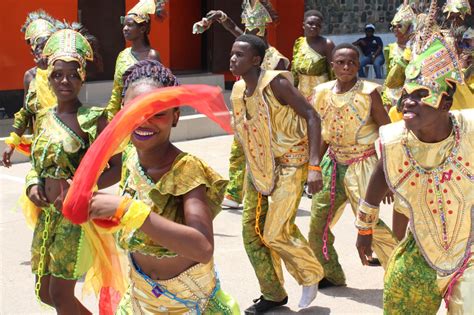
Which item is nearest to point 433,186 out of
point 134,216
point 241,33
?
point 134,216

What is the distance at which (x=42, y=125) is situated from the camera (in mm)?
4754

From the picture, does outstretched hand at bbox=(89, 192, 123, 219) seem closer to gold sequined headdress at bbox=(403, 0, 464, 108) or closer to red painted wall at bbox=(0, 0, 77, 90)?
gold sequined headdress at bbox=(403, 0, 464, 108)

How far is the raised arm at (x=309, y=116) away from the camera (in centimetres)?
533

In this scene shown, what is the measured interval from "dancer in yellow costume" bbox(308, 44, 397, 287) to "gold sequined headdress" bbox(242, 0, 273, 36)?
3.38 meters

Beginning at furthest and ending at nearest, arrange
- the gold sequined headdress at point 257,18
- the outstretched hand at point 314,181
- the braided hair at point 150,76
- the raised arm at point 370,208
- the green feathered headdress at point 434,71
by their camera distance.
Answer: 1. the gold sequined headdress at point 257,18
2. the outstretched hand at point 314,181
3. the raised arm at point 370,208
4. the green feathered headdress at point 434,71
5. the braided hair at point 150,76

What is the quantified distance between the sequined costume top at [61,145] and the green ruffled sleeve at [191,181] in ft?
4.62

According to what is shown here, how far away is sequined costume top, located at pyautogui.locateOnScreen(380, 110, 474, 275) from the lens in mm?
3941

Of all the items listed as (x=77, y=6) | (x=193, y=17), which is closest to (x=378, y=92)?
(x=77, y=6)

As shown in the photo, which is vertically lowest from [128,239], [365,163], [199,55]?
[199,55]

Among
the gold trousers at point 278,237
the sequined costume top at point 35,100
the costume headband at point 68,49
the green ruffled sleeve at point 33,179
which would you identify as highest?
the costume headband at point 68,49

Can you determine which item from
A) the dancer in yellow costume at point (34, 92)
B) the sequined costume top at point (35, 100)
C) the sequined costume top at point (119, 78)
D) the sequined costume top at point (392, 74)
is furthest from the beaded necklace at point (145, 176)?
the sequined costume top at point (392, 74)

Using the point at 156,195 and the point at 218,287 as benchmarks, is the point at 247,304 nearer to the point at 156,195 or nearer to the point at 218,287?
the point at 218,287

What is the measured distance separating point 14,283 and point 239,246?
1.94m

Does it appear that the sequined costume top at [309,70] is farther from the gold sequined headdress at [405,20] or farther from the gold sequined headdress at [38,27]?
the gold sequined headdress at [38,27]
